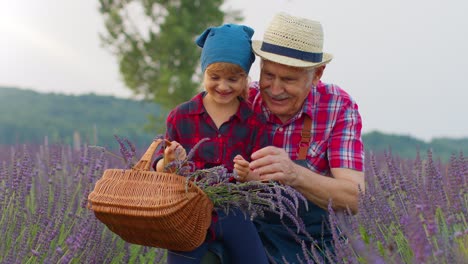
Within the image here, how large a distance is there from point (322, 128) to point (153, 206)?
3.90 ft

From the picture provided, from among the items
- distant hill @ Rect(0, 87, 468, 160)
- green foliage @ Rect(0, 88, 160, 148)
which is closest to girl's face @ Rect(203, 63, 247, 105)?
distant hill @ Rect(0, 87, 468, 160)

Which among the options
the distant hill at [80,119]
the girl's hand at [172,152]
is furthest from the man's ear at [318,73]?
the distant hill at [80,119]

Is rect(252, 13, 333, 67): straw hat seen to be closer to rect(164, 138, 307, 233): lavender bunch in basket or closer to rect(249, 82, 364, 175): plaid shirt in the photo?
rect(249, 82, 364, 175): plaid shirt

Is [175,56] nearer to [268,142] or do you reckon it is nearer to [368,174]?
[368,174]

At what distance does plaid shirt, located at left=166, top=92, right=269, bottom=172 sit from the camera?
9.77ft

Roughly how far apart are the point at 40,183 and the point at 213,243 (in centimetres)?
223

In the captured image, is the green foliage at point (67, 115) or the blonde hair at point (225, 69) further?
the green foliage at point (67, 115)

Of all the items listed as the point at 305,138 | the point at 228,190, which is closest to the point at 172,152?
the point at 228,190

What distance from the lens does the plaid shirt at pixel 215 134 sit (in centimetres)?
298

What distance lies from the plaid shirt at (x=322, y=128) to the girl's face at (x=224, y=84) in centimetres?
26

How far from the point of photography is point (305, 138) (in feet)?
10.5

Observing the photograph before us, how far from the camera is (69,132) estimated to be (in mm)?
19797

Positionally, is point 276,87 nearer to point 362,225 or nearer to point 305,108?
point 305,108

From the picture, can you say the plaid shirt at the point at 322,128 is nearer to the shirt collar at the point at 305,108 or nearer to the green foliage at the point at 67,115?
A: the shirt collar at the point at 305,108
